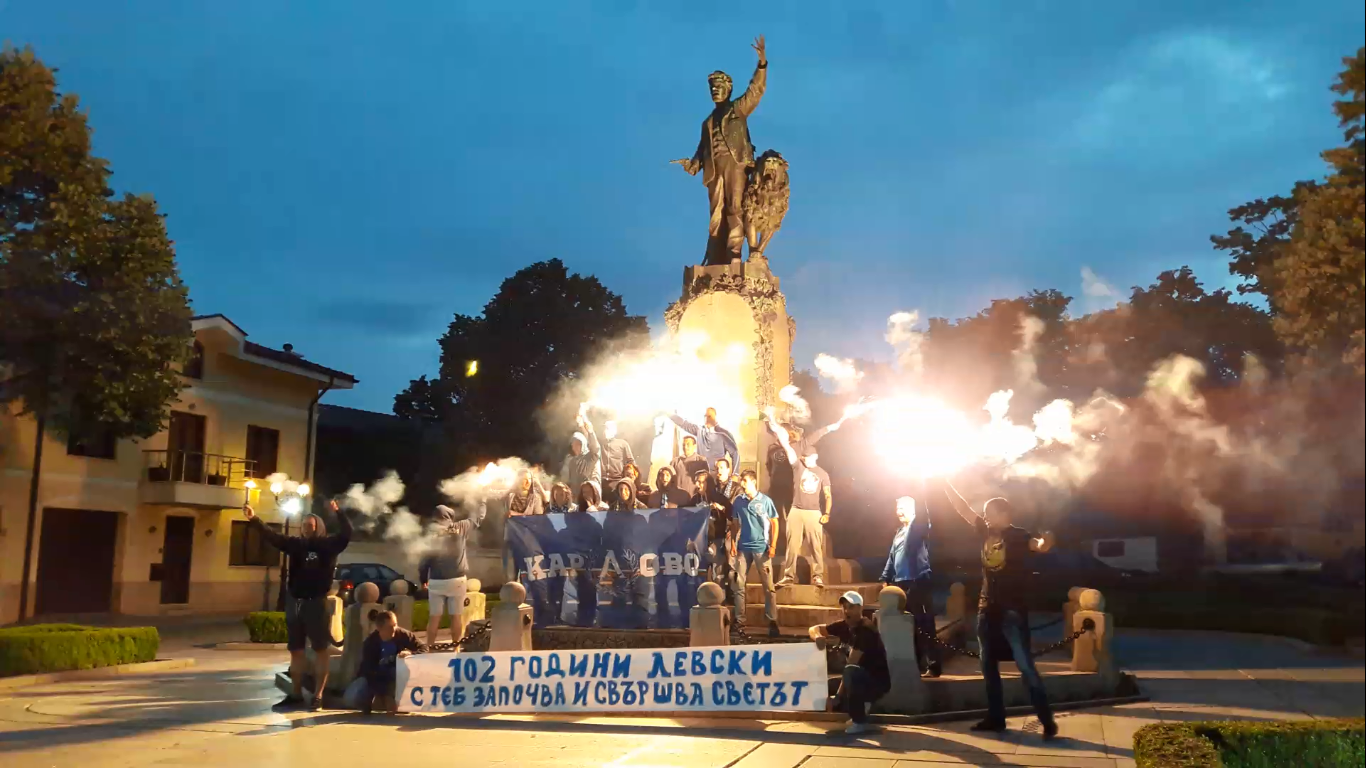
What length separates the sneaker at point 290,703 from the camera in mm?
12211

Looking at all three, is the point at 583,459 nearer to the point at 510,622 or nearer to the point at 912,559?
the point at 510,622

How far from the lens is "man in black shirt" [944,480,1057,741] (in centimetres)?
963

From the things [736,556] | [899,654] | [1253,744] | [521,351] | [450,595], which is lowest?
[1253,744]

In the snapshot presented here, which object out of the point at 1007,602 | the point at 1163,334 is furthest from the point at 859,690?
the point at 1163,334

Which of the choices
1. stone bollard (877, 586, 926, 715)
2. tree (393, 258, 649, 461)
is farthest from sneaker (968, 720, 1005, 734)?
tree (393, 258, 649, 461)

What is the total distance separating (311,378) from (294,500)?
39.3 ft

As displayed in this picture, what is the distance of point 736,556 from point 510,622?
3.45m

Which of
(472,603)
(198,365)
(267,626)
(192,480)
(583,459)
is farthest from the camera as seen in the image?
(198,365)

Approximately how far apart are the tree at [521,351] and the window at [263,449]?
23.6 ft

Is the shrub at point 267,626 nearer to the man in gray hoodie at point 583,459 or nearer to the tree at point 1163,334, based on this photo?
the man in gray hoodie at point 583,459

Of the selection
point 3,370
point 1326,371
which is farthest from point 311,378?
point 1326,371

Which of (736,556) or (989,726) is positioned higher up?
(736,556)

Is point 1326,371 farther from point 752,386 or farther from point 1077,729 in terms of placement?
point 752,386

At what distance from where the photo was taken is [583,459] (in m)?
17.5
